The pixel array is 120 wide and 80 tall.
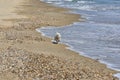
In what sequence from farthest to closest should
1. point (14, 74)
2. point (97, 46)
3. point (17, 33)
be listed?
point (17, 33) → point (97, 46) → point (14, 74)

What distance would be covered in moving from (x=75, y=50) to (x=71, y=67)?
384cm

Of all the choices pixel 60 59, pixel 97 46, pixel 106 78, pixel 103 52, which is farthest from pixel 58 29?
pixel 106 78

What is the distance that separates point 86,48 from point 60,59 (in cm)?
314

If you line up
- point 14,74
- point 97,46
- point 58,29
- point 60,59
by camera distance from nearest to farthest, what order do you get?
point 14,74 → point 60,59 → point 97,46 → point 58,29

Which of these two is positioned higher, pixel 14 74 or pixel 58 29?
pixel 14 74

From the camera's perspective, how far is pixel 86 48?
16.2 metres

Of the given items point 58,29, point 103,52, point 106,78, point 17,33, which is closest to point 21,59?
point 106,78

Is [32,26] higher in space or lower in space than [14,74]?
lower

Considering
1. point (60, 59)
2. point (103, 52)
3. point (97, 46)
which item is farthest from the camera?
point (97, 46)

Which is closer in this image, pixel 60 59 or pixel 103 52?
pixel 60 59

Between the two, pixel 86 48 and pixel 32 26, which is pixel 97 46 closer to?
pixel 86 48

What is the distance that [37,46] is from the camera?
1625 cm

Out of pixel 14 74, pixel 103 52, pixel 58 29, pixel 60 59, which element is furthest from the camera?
pixel 58 29

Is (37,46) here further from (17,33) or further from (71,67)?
(71,67)
